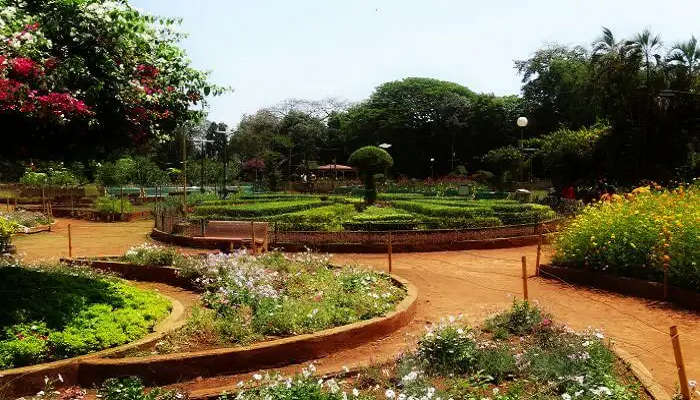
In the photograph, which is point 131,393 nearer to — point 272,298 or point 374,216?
point 272,298

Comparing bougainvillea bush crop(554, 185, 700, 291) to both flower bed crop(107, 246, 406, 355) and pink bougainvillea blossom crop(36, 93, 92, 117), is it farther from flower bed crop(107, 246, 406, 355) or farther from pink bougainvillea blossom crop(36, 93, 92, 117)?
pink bougainvillea blossom crop(36, 93, 92, 117)

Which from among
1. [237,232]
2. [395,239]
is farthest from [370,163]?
[237,232]

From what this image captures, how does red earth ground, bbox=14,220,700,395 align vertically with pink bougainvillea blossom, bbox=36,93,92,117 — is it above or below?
below

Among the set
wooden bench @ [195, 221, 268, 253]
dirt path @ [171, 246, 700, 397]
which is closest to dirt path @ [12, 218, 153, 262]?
wooden bench @ [195, 221, 268, 253]

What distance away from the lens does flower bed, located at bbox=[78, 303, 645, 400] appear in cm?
418

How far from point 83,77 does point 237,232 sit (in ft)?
29.7

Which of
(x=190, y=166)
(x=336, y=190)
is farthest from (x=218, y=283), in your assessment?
(x=190, y=166)

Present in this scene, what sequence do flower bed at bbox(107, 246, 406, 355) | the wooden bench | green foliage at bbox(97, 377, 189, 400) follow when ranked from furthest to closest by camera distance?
the wooden bench < flower bed at bbox(107, 246, 406, 355) < green foliage at bbox(97, 377, 189, 400)

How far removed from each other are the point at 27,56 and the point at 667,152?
83.6ft

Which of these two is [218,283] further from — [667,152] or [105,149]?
[667,152]

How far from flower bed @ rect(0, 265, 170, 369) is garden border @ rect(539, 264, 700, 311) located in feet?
22.3

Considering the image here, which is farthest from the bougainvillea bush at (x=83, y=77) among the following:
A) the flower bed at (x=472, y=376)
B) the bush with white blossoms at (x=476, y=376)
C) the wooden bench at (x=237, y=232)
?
the wooden bench at (x=237, y=232)

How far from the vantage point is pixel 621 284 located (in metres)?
9.12

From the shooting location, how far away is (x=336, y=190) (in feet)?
127
